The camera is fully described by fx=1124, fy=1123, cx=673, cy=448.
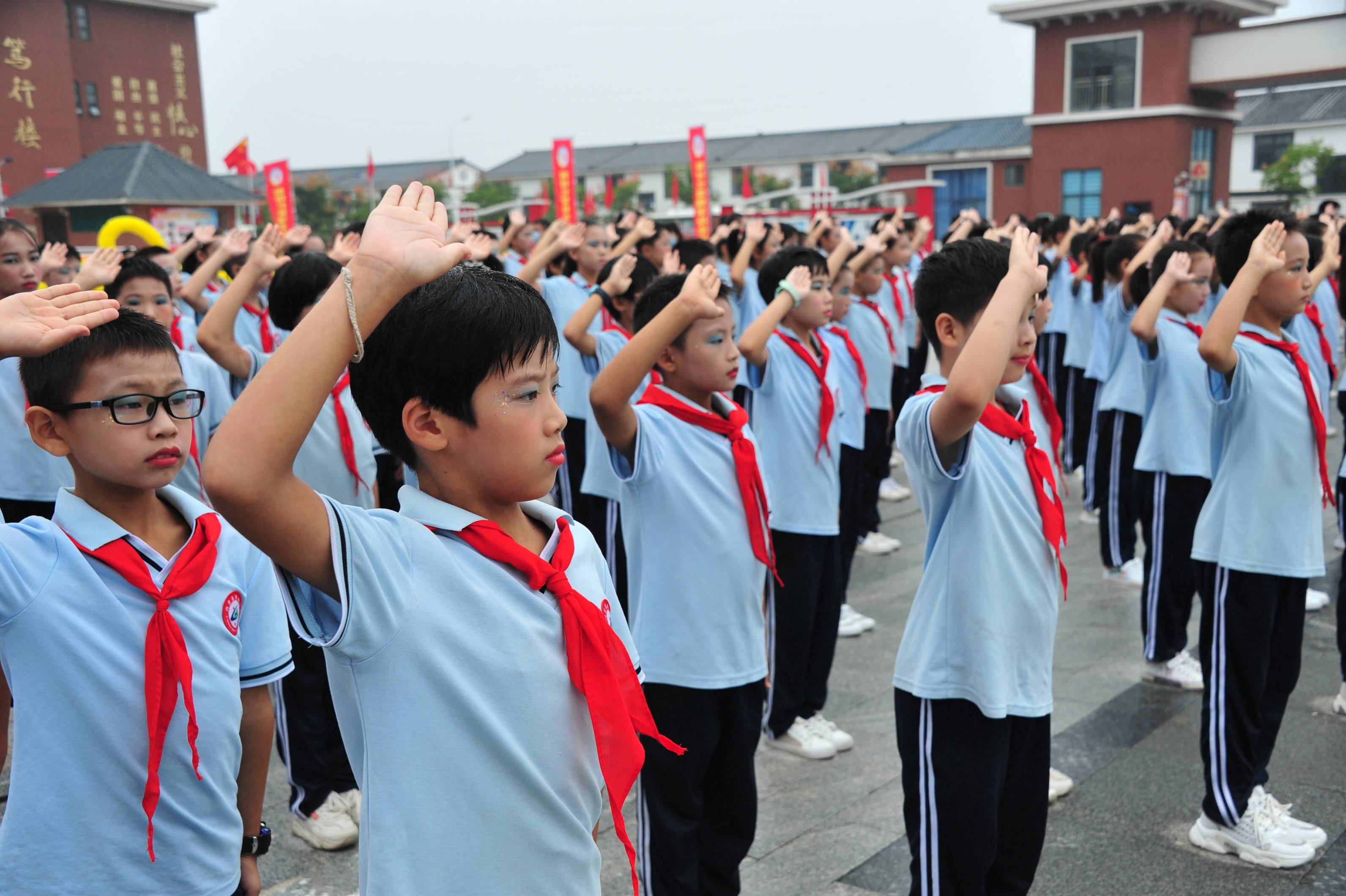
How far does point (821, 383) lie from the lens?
4102 mm

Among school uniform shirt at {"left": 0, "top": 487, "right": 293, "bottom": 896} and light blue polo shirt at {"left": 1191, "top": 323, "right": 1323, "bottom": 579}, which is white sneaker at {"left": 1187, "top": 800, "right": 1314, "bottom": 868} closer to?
light blue polo shirt at {"left": 1191, "top": 323, "right": 1323, "bottom": 579}

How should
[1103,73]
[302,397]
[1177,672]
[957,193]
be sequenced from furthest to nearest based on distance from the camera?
1. [957,193]
2. [1103,73]
3. [1177,672]
4. [302,397]

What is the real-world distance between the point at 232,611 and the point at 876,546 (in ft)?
15.8

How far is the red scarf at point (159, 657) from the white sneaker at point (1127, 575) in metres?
4.92

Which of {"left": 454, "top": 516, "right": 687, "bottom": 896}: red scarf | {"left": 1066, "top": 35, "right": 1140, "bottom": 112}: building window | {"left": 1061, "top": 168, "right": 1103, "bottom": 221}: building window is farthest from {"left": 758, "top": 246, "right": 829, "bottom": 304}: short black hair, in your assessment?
{"left": 1061, "top": 168, "right": 1103, "bottom": 221}: building window

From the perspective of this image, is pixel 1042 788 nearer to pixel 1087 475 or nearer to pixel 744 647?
pixel 744 647

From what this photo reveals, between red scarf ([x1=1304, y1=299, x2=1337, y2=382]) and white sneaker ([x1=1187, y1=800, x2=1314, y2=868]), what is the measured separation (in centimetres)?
289

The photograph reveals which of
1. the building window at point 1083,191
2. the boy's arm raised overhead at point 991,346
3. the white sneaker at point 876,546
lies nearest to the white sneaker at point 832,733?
the boy's arm raised overhead at point 991,346

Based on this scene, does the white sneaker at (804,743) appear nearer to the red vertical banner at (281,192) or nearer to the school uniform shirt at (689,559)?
the school uniform shirt at (689,559)

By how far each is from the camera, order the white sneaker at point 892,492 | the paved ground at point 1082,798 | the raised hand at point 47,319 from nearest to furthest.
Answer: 1. the raised hand at point 47,319
2. the paved ground at point 1082,798
3. the white sneaker at point 892,492

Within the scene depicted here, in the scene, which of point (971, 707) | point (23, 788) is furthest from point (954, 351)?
point (23, 788)

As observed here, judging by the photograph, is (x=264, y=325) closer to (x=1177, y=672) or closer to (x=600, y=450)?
(x=600, y=450)

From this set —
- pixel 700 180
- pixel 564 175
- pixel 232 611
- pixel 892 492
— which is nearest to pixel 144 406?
pixel 232 611

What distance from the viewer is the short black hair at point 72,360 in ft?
6.61
